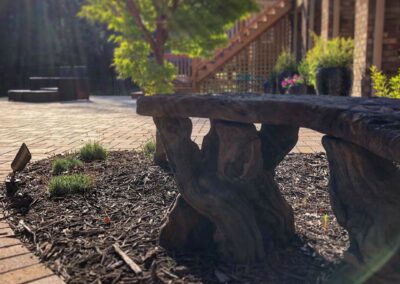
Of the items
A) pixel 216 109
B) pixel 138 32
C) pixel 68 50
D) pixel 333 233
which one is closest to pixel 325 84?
pixel 138 32

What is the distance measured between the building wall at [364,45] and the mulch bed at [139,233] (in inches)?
187

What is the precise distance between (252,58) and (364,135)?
15.1m

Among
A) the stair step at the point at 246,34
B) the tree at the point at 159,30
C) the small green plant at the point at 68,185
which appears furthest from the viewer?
the stair step at the point at 246,34

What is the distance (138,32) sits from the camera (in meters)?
6.54

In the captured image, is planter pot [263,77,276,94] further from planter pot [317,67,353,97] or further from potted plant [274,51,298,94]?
planter pot [317,67,353,97]

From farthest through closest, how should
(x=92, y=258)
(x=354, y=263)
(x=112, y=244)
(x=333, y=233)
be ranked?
(x=333, y=233) < (x=112, y=244) < (x=92, y=258) < (x=354, y=263)

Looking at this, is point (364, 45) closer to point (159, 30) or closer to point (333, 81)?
point (333, 81)

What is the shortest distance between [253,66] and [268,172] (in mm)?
13972

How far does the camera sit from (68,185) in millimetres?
3449

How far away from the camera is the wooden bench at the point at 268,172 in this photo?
5.67ft

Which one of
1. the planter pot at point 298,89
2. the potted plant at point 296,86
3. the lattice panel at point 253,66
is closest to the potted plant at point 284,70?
the potted plant at point 296,86

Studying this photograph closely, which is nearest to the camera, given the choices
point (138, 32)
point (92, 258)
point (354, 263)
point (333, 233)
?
point (354, 263)

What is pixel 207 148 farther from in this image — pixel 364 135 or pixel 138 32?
pixel 138 32

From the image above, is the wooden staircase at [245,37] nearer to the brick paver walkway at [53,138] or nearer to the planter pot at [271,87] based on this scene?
the planter pot at [271,87]
